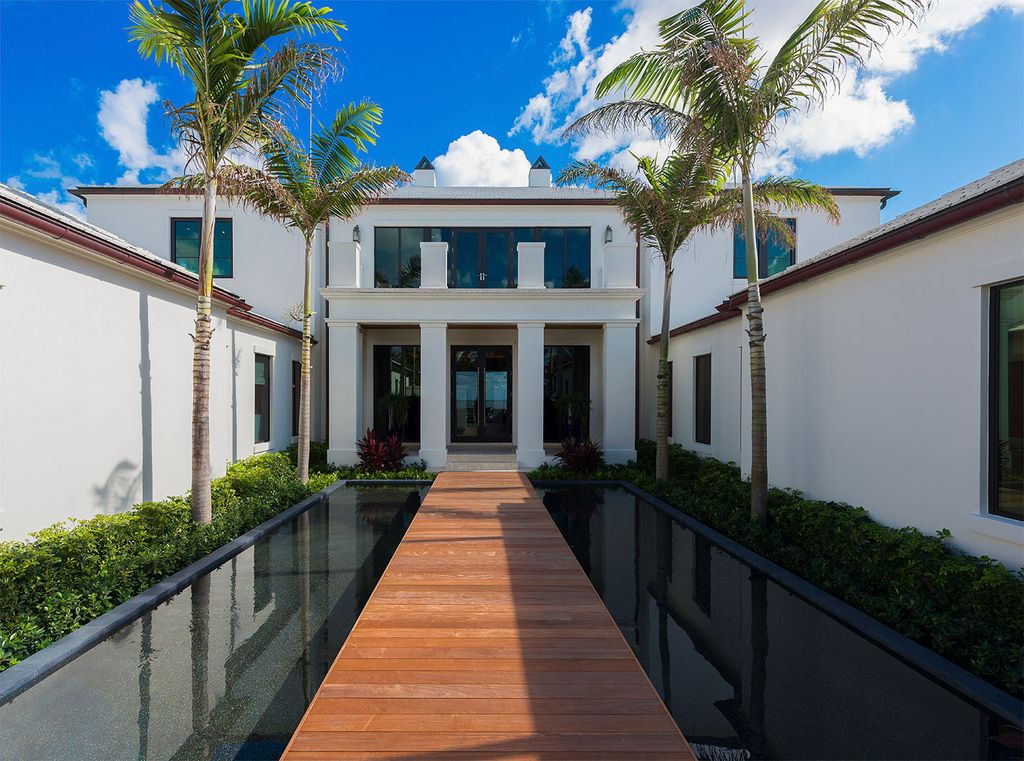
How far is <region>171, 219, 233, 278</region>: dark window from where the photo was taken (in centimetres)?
1516

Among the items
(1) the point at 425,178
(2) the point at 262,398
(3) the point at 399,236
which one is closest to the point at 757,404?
(2) the point at 262,398

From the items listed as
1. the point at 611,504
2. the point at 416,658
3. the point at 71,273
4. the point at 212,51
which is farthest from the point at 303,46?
the point at 611,504

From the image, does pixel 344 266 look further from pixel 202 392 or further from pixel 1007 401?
pixel 1007 401

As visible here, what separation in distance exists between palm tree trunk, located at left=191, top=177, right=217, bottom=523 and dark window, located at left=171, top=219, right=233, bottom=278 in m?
9.62

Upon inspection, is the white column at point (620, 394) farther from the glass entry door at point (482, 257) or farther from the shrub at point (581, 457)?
the glass entry door at point (482, 257)

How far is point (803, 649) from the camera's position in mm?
4203

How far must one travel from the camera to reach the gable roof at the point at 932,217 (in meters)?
4.29

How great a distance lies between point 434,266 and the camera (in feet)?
42.5

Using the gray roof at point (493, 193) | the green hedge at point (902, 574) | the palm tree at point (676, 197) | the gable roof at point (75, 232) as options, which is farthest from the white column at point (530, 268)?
the green hedge at point (902, 574)

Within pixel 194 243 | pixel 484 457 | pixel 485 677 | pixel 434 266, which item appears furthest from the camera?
pixel 194 243

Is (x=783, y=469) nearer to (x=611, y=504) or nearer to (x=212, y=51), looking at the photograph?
(x=611, y=504)

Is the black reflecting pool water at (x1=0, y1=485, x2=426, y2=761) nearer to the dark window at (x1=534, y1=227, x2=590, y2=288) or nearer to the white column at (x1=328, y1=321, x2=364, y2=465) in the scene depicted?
the white column at (x1=328, y1=321, x2=364, y2=465)

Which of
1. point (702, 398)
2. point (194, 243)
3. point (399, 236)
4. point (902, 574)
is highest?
point (399, 236)

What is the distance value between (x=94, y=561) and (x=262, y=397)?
7205mm
